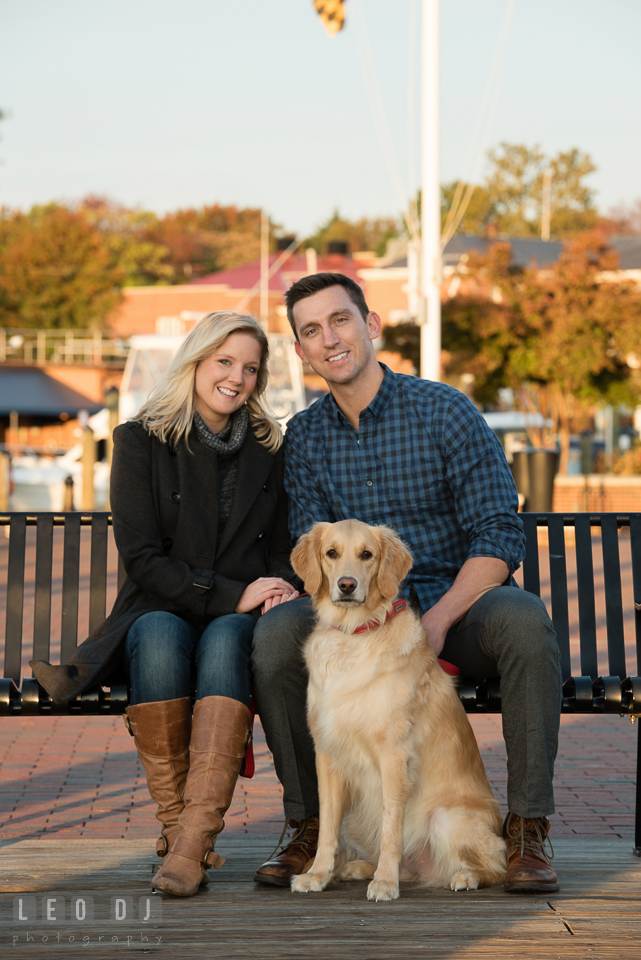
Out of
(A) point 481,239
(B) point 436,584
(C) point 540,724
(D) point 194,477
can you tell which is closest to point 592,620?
(B) point 436,584

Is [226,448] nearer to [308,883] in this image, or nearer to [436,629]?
[436,629]

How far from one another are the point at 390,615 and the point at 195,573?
66cm

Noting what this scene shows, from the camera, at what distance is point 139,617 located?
3326mm

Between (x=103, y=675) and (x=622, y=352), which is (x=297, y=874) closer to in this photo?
(x=103, y=675)

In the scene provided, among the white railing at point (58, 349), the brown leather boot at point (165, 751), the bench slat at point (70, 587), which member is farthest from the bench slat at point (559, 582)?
the white railing at point (58, 349)

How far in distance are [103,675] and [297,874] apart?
2.89 feet

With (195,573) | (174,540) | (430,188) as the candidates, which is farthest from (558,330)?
(195,573)

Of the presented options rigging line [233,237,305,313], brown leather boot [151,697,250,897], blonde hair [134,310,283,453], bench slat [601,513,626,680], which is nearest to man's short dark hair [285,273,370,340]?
blonde hair [134,310,283,453]

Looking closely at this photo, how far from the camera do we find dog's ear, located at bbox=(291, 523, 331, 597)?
3311mm

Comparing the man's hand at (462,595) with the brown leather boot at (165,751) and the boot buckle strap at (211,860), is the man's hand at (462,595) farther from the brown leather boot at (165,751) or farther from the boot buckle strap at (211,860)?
the boot buckle strap at (211,860)

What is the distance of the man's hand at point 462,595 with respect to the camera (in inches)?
128

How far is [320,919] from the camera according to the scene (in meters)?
2.75

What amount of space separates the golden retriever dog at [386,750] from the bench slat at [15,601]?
47.0 inches

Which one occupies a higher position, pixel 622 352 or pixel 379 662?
pixel 622 352
